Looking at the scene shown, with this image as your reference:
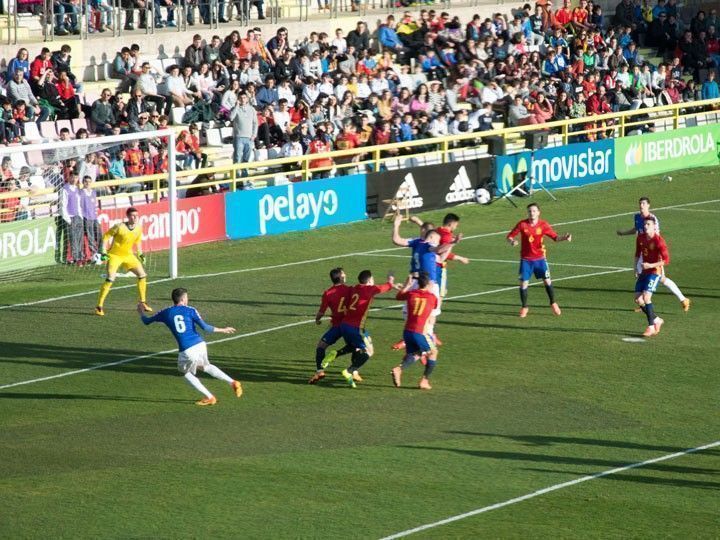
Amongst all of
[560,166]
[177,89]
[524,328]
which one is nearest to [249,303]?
[524,328]

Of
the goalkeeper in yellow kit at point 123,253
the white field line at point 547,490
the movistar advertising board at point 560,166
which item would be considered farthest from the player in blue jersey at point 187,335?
the movistar advertising board at point 560,166

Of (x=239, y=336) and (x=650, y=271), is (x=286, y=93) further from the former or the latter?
(x=650, y=271)

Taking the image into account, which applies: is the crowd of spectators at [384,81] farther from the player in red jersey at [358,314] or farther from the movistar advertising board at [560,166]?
the player in red jersey at [358,314]

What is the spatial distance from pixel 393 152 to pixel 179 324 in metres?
18.3

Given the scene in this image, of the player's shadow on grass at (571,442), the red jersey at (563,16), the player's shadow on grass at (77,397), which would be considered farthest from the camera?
the red jersey at (563,16)

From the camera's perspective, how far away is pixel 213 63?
3566cm

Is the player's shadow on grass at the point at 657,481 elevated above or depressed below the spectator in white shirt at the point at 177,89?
below

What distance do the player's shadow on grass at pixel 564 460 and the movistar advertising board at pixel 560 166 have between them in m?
20.0

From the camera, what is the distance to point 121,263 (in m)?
24.3

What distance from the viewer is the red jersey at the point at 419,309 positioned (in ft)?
62.0

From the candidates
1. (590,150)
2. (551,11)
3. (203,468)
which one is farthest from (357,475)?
(551,11)

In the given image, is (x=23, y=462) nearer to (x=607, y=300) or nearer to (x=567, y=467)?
(x=567, y=467)

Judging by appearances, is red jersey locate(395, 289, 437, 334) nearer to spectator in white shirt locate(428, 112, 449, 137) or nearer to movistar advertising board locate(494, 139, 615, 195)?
movistar advertising board locate(494, 139, 615, 195)

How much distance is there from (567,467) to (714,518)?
2.12 meters
